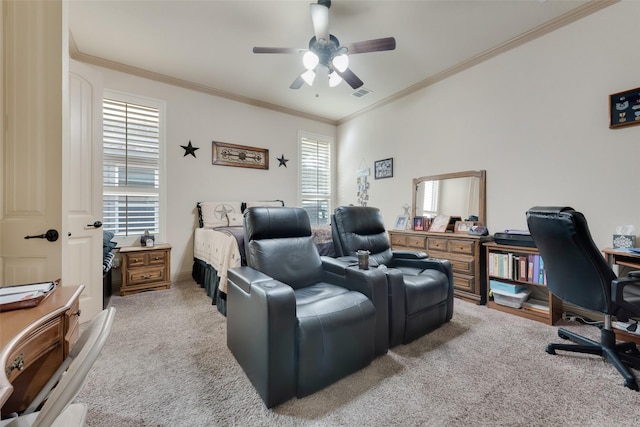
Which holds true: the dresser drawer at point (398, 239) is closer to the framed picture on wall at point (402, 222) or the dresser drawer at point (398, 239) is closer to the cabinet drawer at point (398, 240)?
the cabinet drawer at point (398, 240)

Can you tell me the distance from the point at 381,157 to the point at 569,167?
2.51 meters

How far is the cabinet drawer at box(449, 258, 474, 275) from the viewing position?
2.93 metres

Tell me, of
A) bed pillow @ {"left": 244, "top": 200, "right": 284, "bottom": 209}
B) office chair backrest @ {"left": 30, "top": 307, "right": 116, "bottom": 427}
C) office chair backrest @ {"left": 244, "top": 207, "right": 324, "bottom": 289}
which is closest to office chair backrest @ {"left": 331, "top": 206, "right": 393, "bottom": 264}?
office chair backrest @ {"left": 244, "top": 207, "right": 324, "bottom": 289}

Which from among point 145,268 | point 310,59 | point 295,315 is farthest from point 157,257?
point 310,59

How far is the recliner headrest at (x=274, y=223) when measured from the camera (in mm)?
2072

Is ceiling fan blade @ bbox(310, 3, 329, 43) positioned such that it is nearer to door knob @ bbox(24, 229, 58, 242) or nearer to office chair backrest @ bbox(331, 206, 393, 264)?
office chair backrest @ bbox(331, 206, 393, 264)

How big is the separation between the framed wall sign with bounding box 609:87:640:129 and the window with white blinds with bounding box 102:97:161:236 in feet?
16.8

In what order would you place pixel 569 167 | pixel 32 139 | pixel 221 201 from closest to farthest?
pixel 32 139 → pixel 569 167 → pixel 221 201

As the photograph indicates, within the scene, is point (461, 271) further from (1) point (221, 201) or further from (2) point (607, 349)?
(1) point (221, 201)

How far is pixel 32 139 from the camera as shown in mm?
1509

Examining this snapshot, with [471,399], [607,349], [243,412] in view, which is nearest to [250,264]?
[243,412]

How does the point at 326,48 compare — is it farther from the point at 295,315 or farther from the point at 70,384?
the point at 70,384

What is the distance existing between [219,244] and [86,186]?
1309mm

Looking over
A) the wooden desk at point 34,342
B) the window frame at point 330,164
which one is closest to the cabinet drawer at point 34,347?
Answer: the wooden desk at point 34,342
